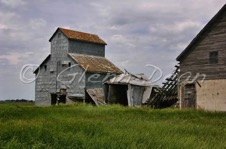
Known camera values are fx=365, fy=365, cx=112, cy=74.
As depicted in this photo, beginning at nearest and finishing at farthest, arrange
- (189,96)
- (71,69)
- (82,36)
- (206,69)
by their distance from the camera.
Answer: (206,69)
(189,96)
(71,69)
(82,36)

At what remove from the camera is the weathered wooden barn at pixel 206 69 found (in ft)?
87.8

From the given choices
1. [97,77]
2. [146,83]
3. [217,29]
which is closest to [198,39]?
[217,29]

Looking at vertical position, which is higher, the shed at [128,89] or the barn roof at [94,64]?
the barn roof at [94,64]

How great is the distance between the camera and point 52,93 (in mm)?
43625

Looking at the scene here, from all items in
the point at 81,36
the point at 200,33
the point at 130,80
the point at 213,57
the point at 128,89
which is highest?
the point at 81,36

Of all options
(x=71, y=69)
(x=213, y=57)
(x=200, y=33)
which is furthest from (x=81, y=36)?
(x=213, y=57)

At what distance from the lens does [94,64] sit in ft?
139

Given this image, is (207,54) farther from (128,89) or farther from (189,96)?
(128,89)

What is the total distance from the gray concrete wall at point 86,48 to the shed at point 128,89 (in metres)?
6.06

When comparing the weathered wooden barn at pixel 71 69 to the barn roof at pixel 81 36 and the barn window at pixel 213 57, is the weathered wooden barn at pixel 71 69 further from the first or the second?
the barn window at pixel 213 57

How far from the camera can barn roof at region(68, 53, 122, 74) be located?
40.8 meters

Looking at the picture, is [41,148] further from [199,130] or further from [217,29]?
[217,29]

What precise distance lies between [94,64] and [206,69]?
17.4 meters

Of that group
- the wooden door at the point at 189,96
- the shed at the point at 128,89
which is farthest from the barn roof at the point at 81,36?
the wooden door at the point at 189,96
